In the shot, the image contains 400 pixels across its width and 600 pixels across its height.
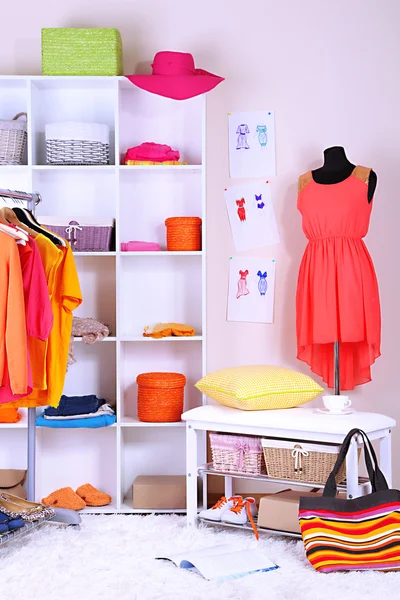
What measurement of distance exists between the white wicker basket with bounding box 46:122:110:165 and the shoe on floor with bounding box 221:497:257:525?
5.95ft

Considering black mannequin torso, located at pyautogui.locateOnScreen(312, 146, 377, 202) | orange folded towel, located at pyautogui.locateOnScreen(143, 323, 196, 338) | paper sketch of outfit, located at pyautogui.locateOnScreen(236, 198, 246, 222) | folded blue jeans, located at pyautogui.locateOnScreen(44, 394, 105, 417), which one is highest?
black mannequin torso, located at pyautogui.locateOnScreen(312, 146, 377, 202)

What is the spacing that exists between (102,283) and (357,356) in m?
1.38

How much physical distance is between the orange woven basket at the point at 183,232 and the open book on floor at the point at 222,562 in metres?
1.52

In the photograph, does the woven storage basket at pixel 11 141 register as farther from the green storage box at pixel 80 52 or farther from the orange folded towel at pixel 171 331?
the orange folded towel at pixel 171 331

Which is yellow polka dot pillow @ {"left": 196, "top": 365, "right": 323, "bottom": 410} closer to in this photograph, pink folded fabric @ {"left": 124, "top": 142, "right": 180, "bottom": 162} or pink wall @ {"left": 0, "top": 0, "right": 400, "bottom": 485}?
pink wall @ {"left": 0, "top": 0, "right": 400, "bottom": 485}

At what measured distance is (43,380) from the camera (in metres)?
3.40

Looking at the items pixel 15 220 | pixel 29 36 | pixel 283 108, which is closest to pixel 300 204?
pixel 283 108

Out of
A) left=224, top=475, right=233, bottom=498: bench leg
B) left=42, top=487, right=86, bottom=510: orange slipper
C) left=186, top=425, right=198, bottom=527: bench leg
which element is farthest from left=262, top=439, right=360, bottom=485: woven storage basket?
left=42, top=487, right=86, bottom=510: orange slipper

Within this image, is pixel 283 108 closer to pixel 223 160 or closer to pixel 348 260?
pixel 223 160

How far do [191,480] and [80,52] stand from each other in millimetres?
2151

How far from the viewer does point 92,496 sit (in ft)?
13.0

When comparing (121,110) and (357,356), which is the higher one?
(121,110)

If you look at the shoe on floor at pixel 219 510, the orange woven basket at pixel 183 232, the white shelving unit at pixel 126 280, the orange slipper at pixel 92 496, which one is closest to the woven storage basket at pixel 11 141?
the white shelving unit at pixel 126 280

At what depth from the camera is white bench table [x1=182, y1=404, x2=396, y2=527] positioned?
313 centimetres
